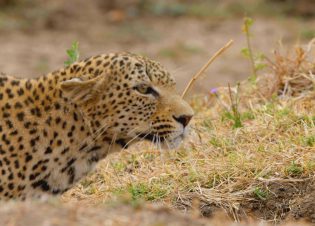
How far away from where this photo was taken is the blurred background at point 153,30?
15.7 meters

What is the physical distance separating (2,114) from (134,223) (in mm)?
2065

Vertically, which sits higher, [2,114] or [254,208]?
[2,114]

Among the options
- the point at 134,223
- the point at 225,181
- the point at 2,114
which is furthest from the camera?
the point at 225,181

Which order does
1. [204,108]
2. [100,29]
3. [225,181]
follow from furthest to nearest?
[100,29], [204,108], [225,181]

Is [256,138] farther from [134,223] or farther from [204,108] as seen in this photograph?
[134,223]

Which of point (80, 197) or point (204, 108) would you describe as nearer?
point (80, 197)

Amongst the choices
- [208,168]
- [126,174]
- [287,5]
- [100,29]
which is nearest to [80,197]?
[126,174]

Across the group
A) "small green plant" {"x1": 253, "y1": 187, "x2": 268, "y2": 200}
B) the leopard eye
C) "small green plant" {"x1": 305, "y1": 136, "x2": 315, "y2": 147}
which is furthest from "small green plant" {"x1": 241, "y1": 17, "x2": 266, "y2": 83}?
the leopard eye

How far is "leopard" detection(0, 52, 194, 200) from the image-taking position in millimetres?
7090

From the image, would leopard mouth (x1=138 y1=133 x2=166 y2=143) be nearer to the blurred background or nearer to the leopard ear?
the leopard ear

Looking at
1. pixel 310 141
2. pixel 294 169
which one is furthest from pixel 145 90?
pixel 310 141

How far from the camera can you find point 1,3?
57.9 ft

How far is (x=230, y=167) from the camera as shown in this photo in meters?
7.79

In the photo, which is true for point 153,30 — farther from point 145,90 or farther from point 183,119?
point 183,119
